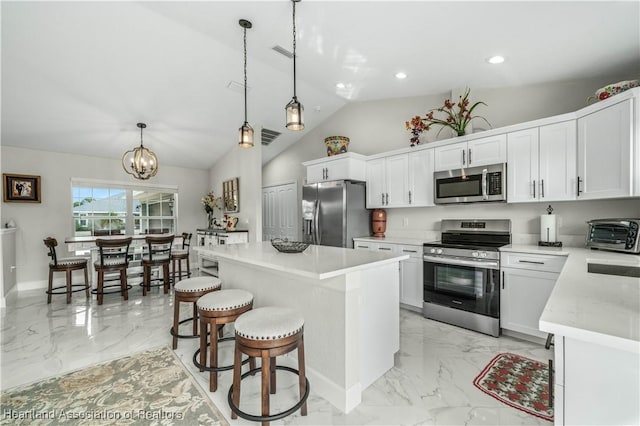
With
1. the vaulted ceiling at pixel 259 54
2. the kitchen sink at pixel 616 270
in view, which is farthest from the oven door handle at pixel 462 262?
the vaulted ceiling at pixel 259 54

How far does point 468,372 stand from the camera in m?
2.17

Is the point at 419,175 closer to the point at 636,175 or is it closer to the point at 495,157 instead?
the point at 495,157

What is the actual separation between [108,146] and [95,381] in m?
4.46

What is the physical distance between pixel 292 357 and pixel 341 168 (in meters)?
2.71

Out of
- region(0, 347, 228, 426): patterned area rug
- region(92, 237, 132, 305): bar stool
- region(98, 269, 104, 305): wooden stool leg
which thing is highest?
region(92, 237, 132, 305): bar stool

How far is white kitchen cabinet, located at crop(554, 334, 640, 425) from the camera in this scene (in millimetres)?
744

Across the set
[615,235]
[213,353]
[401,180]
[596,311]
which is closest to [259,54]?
[401,180]

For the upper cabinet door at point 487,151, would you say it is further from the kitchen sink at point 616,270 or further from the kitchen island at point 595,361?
the kitchen island at point 595,361

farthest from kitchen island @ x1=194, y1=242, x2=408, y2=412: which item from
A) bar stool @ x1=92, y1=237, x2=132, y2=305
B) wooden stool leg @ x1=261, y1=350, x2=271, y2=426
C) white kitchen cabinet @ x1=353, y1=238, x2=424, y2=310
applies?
bar stool @ x1=92, y1=237, x2=132, y2=305

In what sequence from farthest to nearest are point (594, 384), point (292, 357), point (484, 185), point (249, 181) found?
point (249, 181), point (484, 185), point (292, 357), point (594, 384)

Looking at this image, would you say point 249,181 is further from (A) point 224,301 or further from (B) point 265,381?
(B) point 265,381

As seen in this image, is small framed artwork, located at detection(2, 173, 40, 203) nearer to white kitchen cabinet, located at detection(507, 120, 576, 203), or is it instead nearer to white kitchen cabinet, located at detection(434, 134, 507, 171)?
white kitchen cabinet, located at detection(434, 134, 507, 171)

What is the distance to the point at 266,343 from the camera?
1.48 m

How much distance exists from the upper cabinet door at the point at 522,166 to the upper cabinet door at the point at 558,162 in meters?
0.05
